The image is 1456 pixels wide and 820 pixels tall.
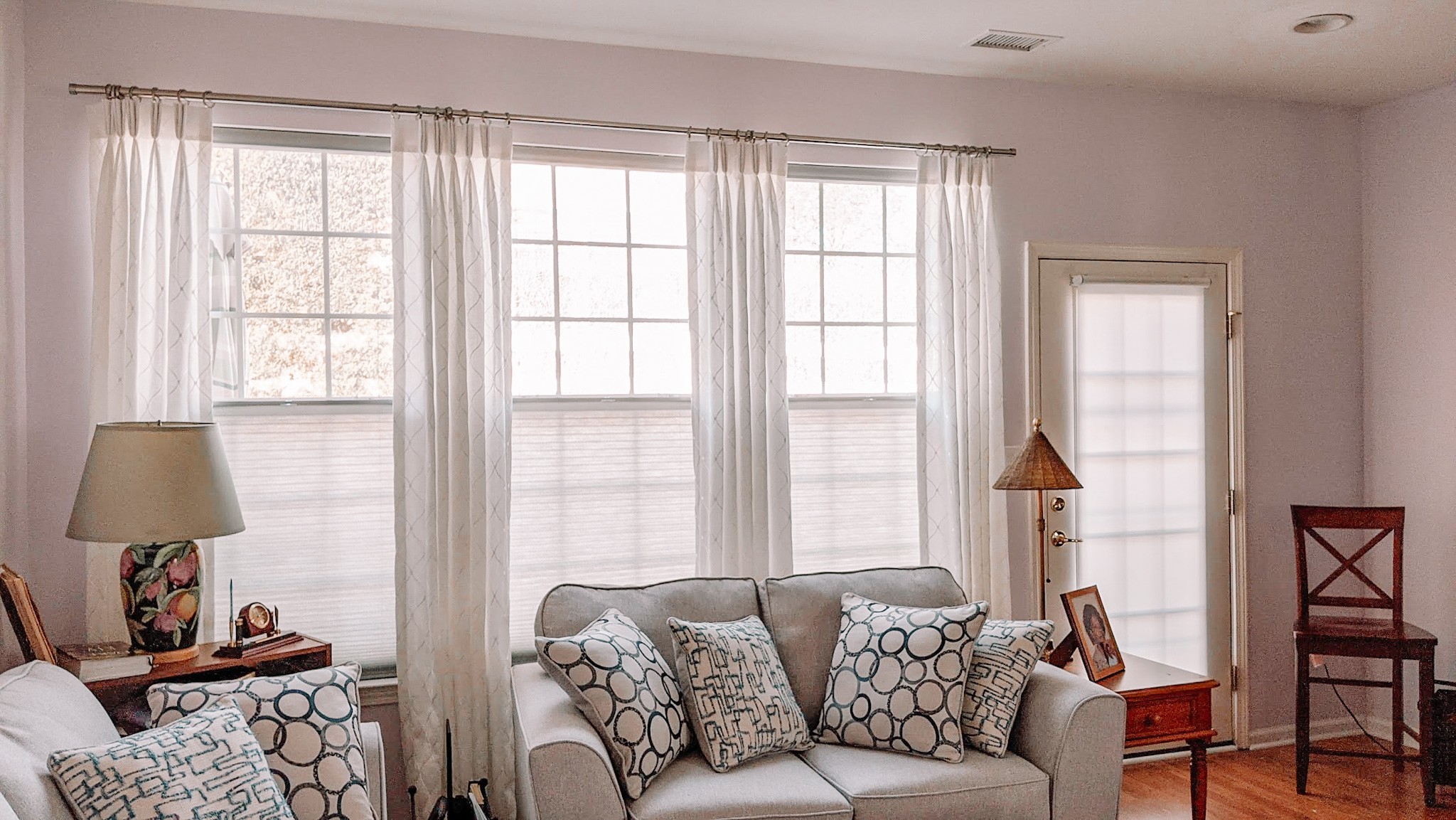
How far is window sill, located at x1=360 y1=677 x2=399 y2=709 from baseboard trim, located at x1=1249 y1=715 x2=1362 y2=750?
3531mm

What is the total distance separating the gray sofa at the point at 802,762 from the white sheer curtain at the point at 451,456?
29cm

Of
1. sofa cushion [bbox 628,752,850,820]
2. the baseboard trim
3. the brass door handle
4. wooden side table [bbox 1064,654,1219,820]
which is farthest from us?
the baseboard trim

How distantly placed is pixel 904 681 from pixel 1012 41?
2285mm

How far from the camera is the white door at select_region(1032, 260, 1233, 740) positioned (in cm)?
423

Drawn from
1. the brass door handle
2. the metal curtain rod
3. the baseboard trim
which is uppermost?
the metal curtain rod

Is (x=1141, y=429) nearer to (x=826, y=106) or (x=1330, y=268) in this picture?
(x=1330, y=268)

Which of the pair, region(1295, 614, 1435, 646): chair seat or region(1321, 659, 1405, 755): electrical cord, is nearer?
region(1295, 614, 1435, 646): chair seat

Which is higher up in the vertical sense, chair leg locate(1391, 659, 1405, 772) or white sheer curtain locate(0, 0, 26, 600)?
white sheer curtain locate(0, 0, 26, 600)

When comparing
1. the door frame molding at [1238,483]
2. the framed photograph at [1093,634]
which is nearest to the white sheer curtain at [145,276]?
the framed photograph at [1093,634]

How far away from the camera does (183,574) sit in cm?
290

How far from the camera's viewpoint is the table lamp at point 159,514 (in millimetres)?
2695

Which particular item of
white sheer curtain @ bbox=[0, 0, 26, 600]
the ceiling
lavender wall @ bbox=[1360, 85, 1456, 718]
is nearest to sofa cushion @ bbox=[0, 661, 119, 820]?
white sheer curtain @ bbox=[0, 0, 26, 600]

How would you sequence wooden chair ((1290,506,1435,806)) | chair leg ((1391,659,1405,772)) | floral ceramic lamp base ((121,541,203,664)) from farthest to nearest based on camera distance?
chair leg ((1391,659,1405,772)) → wooden chair ((1290,506,1435,806)) → floral ceramic lamp base ((121,541,203,664))

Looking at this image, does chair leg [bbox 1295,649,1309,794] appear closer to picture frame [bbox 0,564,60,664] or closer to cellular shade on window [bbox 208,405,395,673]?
cellular shade on window [bbox 208,405,395,673]
